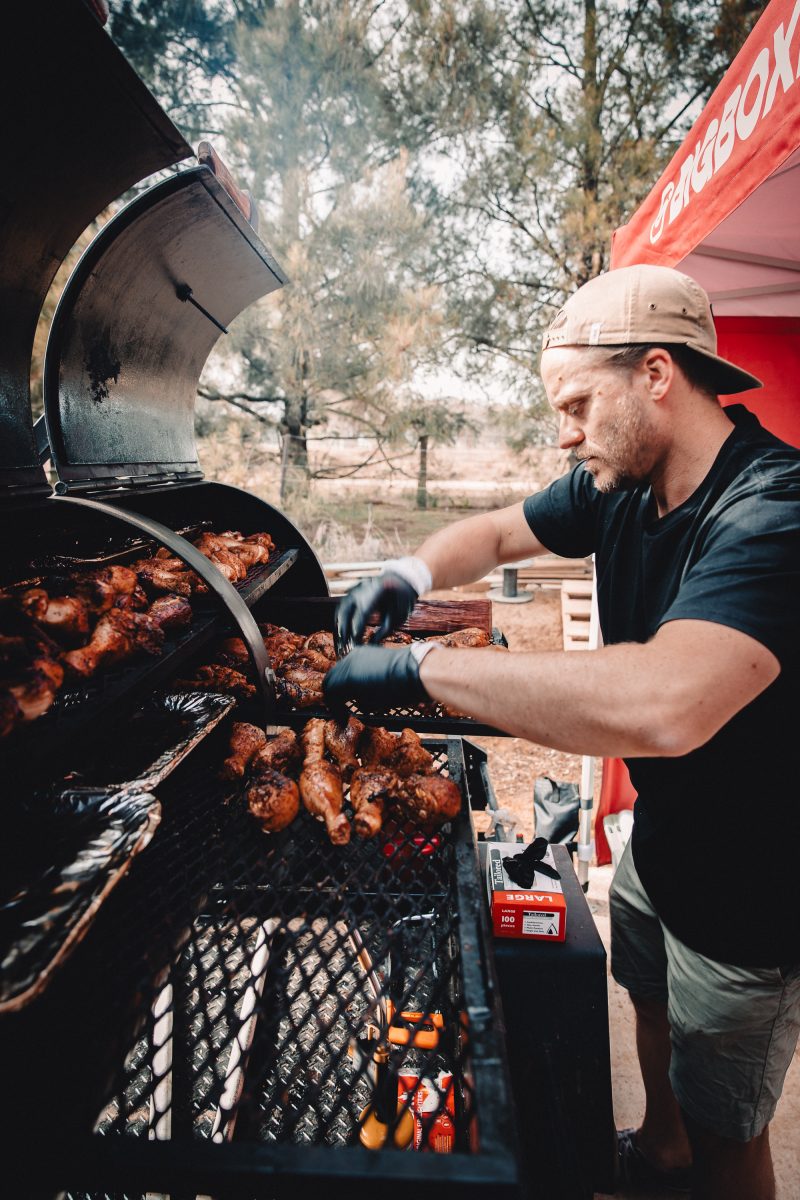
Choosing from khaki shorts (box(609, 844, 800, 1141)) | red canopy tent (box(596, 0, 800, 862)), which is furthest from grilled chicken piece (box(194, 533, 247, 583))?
red canopy tent (box(596, 0, 800, 862))

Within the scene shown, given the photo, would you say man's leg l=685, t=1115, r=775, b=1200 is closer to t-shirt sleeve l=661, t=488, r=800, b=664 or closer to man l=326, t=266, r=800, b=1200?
man l=326, t=266, r=800, b=1200

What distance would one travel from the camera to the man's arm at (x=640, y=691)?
4.27ft

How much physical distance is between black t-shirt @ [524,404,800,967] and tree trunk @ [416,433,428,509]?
29.6 feet

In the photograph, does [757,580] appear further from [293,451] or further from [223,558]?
[293,451]

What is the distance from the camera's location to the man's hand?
2.26 meters

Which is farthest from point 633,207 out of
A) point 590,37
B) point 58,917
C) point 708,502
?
point 58,917

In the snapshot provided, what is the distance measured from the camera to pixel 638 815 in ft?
6.78

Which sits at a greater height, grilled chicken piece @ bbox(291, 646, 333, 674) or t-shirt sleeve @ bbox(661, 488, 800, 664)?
t-shirt sleeve @ bbox(661, 488, 800, 664)

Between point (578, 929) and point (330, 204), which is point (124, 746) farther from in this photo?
point (330, 204)

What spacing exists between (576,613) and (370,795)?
751 cm

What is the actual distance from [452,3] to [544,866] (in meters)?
12.3

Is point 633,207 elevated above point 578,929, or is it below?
above

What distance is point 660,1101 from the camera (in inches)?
94.7

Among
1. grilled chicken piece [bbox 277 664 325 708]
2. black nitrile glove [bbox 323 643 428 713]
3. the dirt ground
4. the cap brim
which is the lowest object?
the dirt ground
